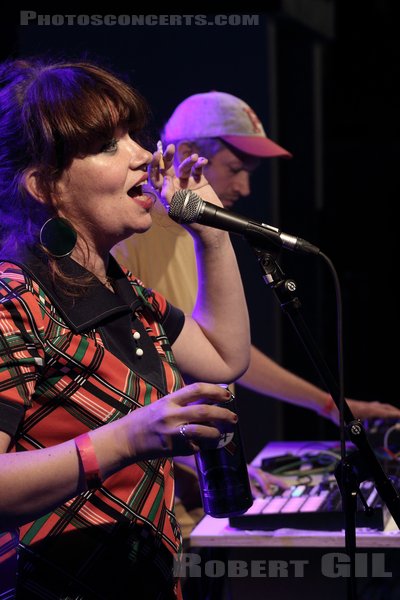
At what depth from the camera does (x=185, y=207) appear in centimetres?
172

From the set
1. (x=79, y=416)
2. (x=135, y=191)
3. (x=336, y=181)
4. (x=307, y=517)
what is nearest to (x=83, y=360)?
(x=79, y=416)

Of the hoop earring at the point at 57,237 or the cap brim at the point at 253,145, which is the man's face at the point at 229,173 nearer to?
the cap brim at the point at 253,145

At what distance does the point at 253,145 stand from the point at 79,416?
69.4 inches

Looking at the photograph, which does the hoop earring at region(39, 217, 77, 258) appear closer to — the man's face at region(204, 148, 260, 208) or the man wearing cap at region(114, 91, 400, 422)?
the man wearing cap at region(114, 91, 400, 422)

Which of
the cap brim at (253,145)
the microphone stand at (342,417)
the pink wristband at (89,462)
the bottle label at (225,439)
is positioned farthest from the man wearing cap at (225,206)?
the pink wristband at (89,462)

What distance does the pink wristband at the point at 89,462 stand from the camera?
1.38 m

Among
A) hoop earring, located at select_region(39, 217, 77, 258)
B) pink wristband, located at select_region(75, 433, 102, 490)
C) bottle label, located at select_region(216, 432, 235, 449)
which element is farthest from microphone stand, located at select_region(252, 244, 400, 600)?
pink wristband, located at select_region(75, 433, 102, 490)

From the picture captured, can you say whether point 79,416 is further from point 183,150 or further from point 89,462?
point 183,150

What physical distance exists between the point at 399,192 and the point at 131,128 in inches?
149

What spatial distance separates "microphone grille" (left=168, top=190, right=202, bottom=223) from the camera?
171cm

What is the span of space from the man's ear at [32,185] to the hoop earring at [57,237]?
6 cm

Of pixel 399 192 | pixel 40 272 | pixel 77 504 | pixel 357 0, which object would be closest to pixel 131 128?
pixel 40 272

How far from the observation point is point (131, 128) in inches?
71.2

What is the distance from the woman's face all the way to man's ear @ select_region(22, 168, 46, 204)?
0.13 ft
